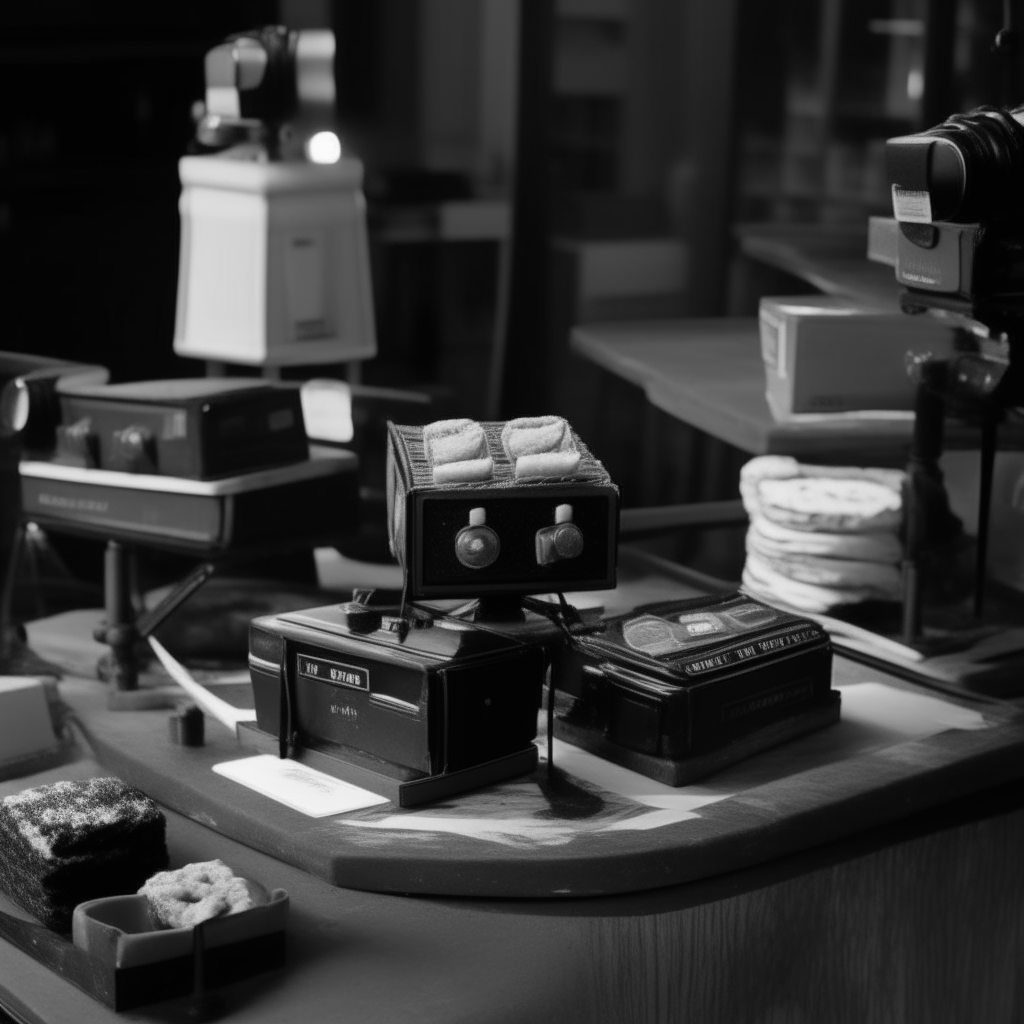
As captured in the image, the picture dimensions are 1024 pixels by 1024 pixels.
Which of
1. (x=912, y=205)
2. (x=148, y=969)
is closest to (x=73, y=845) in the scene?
(x=148, y=969)

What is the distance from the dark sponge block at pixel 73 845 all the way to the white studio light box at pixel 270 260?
1.01 m

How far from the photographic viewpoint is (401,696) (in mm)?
1586

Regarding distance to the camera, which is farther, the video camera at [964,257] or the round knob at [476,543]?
the video camera at [964,257]

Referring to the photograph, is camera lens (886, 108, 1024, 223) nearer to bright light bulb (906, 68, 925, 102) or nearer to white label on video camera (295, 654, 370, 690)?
white label on video camera (295, 654, 370, 690)

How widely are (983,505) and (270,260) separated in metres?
1.02

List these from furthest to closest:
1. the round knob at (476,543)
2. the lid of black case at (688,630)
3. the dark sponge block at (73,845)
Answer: the lid of black case at (688,630), the round knob at (476,543), the dark sponge block at (73,845)

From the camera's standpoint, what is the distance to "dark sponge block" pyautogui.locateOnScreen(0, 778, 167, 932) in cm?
145

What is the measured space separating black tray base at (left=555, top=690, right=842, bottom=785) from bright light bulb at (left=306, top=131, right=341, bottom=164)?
1.00 m

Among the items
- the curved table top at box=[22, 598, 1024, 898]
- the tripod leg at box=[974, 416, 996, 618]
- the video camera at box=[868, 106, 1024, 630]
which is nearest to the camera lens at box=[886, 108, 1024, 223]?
the video camera at box=[868, 106, 1024, 630]

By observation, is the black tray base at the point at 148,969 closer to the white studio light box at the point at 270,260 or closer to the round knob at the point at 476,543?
the round knob at the point at 476,543

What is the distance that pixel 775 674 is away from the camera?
5.74ft

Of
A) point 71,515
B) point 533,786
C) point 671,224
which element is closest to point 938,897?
point 533,786

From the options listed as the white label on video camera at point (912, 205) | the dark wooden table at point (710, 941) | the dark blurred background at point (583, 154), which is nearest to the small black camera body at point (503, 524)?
the dark wooden table at point (710, 941)

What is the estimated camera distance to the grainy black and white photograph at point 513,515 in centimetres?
151
